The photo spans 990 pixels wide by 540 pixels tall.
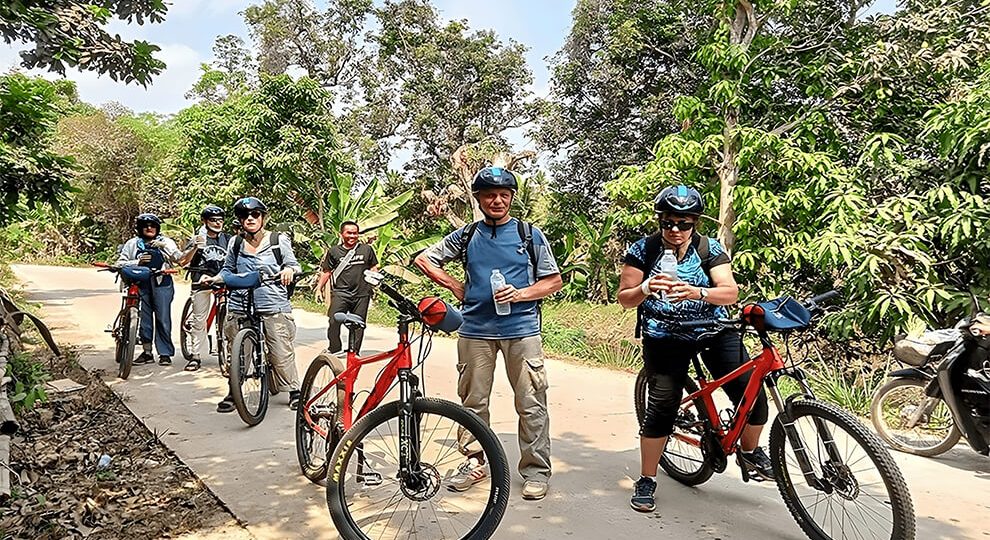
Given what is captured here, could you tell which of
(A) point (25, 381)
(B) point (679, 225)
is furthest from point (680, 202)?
(A) point (25, 381)

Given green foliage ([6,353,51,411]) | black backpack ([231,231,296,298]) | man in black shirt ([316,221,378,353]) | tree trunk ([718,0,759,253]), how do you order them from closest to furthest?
green foliage ([6,353,51,411]) < black backpack ([231,231,296,298]) < man in black shirt ([316,221,378,353]) < tree trunk ([718,0,759,253])

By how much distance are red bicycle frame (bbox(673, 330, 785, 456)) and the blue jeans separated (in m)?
5.74

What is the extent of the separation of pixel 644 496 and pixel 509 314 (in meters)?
1.21

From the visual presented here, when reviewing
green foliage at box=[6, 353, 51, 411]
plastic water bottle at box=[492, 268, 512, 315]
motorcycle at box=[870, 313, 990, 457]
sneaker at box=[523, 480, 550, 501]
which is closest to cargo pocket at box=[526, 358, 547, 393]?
plastic water bottle at box=[492, 268, 512, 315]

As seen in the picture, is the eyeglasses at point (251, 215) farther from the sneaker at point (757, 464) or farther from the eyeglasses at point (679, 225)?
the sneaker at point (757, 464)

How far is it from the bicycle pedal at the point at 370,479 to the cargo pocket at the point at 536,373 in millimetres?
1001

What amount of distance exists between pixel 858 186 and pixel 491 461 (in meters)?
6.44

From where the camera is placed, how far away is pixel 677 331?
3600 millimetres

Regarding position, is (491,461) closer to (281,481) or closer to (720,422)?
(720,422)

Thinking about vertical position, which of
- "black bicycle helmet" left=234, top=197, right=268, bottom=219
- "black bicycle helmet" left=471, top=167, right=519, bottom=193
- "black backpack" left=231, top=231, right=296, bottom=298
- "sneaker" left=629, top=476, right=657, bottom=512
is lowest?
"sneaker" left=629, top=476, right=657, bottom=512

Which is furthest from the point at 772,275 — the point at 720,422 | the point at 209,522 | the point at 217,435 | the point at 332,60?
the point at 332,60

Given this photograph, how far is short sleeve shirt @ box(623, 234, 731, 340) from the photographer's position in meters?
3.60

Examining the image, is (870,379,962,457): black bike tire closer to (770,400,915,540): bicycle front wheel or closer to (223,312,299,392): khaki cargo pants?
(770,400,915,540): bicycle front wheel

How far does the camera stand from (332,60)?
77.9 ft
